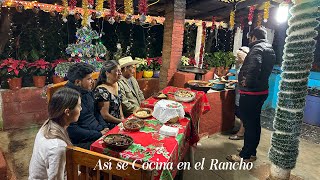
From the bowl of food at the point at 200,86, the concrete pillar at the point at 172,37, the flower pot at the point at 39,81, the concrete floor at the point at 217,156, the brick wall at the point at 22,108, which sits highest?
the concrete pillar at the point at 172,37

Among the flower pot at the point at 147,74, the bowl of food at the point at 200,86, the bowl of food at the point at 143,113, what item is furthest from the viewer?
the flower pot at the point at 147,74

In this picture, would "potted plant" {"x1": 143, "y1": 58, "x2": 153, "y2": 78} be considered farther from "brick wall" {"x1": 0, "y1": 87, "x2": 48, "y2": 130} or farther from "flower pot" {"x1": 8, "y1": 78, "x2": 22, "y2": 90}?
"flower pot" {"x1": 8, "y1": 78, "x2": 22, "y2": 90}

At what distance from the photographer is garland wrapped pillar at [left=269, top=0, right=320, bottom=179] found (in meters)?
3.01

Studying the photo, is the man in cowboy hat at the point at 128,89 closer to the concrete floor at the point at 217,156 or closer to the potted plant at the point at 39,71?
the concrete floor at the point at 217,156

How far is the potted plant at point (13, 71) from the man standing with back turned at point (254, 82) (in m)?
4.28

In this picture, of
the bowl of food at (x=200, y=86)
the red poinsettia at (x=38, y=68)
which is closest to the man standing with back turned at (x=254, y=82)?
the bowl of food at (x=200, y=86)

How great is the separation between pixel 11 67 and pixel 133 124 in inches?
141

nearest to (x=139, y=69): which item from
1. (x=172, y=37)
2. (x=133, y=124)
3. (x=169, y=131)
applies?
(x=172, y=37)

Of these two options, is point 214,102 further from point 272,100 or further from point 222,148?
point 272,100

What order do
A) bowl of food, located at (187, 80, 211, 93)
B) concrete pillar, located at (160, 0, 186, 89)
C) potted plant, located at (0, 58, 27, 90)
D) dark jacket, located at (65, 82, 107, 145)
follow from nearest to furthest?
dark jacket, located at (65, 82, 107, 145) < bowl of food, located at (187, 80, 211, 93) < potted plant, located at (0, 58, 27, 90) < concrete pillar, located at (160, 0, 186, 89)

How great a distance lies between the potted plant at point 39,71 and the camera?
5199 mm

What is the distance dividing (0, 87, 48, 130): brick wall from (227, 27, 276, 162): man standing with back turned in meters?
4.13

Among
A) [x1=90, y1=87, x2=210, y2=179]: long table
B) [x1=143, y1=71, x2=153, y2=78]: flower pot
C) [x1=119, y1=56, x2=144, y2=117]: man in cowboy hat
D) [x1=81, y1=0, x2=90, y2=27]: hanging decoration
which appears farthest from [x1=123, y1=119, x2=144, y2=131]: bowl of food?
[x1=143, y1=71, x2=153, y2=78]: flower pot

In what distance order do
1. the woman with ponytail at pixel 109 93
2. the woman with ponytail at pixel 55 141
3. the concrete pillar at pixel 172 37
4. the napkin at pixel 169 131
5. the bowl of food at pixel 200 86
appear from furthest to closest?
the concrete pillar at pixel 172 37 < the bowl of food at pixel 200 86 < the woman with ponytail at pixel 109 93 < the napkin at pixel 169 131 < the woman with ponytail at pixel 55 141
